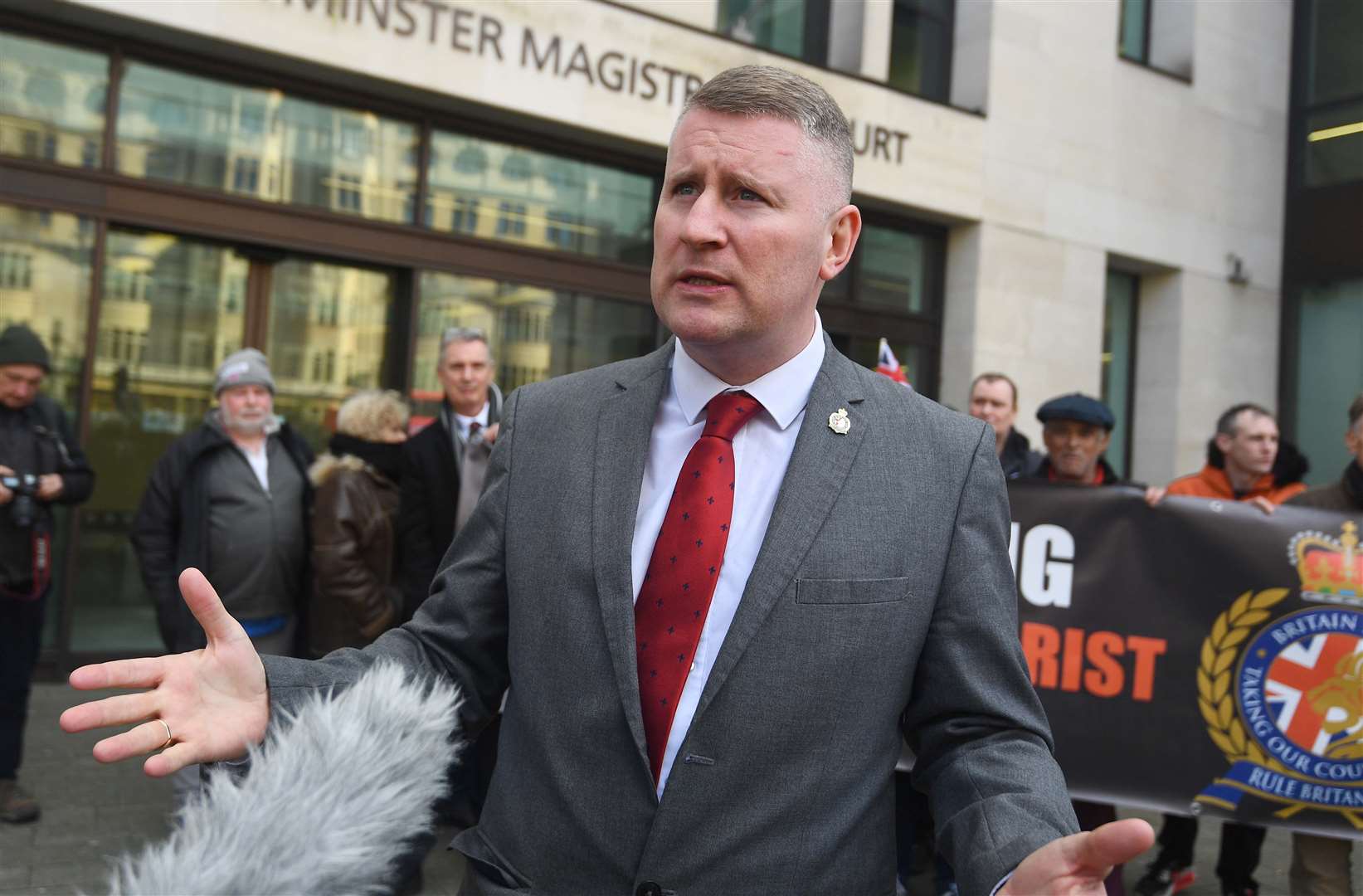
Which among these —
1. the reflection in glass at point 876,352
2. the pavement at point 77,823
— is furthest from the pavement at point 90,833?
the reflection in glass at point 876,352

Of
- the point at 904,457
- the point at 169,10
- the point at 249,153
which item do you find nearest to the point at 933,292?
the point at 249,153

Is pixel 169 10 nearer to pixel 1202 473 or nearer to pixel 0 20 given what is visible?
pixel 0 20

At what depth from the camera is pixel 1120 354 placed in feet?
41.4

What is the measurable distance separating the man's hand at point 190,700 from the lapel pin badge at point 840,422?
3.12ft

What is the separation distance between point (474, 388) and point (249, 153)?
386 cm

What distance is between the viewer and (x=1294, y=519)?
15.6 ft

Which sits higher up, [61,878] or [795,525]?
[795,525]

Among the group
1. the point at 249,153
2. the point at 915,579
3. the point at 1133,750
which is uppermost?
the point at 249,153

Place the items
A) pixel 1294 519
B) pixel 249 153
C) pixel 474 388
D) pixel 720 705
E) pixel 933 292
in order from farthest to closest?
pixel 933 292, pixel 249 153, pixel 474 388, pixel 1294 519, pixel 720 705

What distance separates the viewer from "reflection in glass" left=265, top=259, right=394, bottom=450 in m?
8.38

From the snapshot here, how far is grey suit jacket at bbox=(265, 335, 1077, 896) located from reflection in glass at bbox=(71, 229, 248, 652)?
6795mm

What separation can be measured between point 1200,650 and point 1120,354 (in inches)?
336

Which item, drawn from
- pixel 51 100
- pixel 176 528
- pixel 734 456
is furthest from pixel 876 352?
pixel 734 456

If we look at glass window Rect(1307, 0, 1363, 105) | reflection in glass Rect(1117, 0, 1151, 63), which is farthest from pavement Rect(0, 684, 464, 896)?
glass window Rect(1307, 0, 1363, 105)
